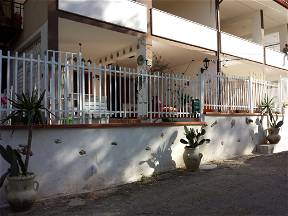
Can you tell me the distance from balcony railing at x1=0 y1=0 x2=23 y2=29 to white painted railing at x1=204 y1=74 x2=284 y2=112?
692 centimetres

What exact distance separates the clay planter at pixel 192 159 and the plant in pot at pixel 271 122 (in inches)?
181

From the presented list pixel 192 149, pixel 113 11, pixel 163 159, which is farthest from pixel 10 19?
pixel 192 149

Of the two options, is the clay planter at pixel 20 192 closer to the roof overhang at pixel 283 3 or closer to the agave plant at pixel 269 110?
the agave plant at pixel 269 110

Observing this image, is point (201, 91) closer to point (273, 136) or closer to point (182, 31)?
point (273, 136)

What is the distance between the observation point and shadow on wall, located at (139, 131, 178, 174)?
8383 mm

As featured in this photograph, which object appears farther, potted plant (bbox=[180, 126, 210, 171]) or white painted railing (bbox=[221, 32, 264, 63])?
white painted railing (bbox=[221, 32, 264, 63])

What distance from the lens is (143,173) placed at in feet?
26.6

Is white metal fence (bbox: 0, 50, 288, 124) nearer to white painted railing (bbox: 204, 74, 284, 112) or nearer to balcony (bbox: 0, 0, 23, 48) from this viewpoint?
white painted railing (bbox: 204, 74, 284, 112)

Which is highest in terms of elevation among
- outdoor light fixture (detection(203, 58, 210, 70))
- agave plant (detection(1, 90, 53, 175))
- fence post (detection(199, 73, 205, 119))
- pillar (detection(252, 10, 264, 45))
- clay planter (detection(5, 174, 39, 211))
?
pillar (detection(252, 10, 264, 45))

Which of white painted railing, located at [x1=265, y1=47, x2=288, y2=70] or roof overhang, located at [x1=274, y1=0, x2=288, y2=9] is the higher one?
roof overhang, located at [x1=274, y1=0, x2=288, y2=9]

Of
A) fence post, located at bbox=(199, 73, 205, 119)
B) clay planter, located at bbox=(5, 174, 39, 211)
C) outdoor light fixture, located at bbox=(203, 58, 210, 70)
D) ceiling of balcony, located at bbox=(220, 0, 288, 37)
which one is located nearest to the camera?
clay planter, located at bbox=(5, 174, 39, 211)

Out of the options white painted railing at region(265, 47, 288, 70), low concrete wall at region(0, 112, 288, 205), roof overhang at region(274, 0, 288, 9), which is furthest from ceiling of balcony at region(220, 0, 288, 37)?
low concrete wall at region(0, 112, 288, 205)

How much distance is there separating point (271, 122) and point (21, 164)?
957 cm

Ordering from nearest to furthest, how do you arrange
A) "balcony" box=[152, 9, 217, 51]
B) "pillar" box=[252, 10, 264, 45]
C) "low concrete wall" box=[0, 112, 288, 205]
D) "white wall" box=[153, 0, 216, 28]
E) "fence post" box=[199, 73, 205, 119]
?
"low concrete wall" box=[0, 112, 288, 205]
"fence post" box=[199, 73, 205, 119]
"balcony" box=[152, 9, 217, 51]
"white wall" box=[153, 0, 216, 28]
"pillar" box=[252, 10, 264, 45]
